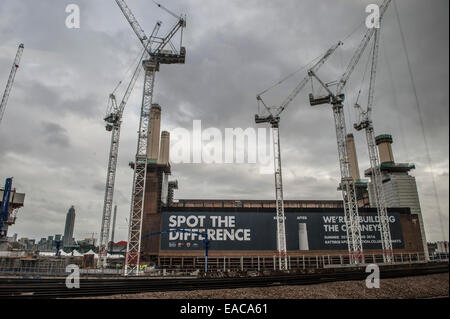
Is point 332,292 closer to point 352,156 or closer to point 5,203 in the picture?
point 5,203

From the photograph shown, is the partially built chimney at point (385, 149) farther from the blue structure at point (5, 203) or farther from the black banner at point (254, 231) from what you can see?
the blue structure at point (5, 203)

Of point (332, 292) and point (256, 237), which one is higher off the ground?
point (256, 237)

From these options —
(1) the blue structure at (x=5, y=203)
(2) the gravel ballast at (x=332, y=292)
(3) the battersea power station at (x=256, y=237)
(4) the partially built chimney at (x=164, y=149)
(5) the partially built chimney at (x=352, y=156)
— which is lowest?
(2) the gravel ballast at (x=332, y=292)

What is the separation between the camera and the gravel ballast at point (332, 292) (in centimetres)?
1666

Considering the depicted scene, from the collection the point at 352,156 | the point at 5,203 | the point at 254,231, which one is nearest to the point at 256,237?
the point at 254,231

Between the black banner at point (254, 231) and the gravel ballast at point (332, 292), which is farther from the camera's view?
the black banner at point (254, 231)

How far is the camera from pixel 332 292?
18.6 metres

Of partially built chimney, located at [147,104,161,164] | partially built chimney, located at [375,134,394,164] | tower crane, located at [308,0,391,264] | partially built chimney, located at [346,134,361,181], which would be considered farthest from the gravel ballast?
partially built chimney, located at [375,134,394,164]

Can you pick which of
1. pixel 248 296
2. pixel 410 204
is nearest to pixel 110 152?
pixel 248 296

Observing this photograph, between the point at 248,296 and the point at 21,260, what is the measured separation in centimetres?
6550

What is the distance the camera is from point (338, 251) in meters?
62.0

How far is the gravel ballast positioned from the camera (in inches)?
656

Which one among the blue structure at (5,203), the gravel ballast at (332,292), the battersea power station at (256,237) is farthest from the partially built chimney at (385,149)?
the blue structure at (5,203)
